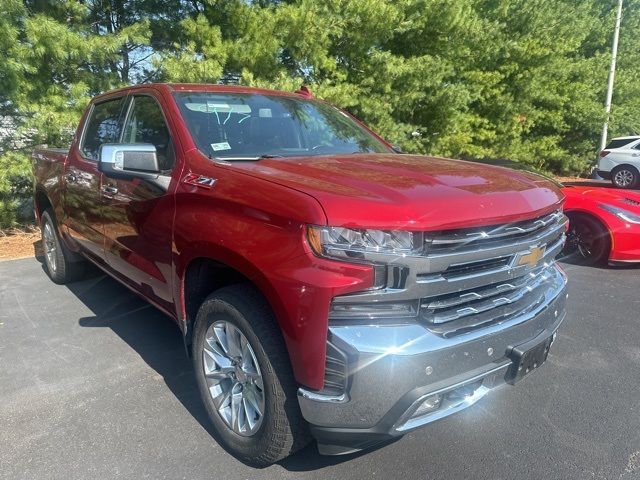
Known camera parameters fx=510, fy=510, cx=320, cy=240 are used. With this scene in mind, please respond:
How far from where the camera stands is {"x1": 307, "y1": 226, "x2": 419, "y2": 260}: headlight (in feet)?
6.64

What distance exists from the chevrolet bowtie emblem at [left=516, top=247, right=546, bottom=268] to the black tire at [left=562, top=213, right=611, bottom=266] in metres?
3.83

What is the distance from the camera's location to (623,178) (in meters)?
15.1

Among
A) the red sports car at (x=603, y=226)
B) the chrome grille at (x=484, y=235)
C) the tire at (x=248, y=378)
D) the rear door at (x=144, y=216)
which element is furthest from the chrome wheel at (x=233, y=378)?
the red sports car at (x=603, y=226)

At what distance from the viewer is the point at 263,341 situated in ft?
7.29

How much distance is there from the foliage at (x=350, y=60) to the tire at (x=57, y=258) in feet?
8.37

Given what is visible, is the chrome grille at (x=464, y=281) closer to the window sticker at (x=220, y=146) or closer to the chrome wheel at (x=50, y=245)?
the window sticker at (x=220, y=146)

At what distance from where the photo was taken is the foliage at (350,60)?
296 inches

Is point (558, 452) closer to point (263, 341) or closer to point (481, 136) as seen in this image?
point (263, 341)

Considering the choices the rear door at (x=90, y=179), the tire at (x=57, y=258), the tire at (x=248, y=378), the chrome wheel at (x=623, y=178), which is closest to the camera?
the tire at (x=248, y=378)

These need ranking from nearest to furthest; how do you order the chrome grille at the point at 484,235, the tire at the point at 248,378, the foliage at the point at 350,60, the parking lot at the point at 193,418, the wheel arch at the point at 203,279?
1. the chrome grille at the point at 484,235
2. the tire at the point at 248,378
3. the wheel arch at the point at 203,279
4. the parking lot at the point at 193,418
5. the foliage at the point at 350,60

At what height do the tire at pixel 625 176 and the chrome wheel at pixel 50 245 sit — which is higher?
the chrome wheel at pixel 50 245

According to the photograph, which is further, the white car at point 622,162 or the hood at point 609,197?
→ the white car at point 622,162

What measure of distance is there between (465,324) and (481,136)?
12240 millimetres

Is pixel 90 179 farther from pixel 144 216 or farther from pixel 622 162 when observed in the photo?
pixel 622 162
